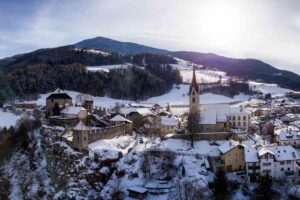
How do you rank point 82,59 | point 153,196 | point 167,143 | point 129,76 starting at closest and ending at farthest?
point 153,196 → point 167,143 → point 129,76 → point 82,59

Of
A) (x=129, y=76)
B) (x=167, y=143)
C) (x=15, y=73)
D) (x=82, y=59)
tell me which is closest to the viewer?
(x=167, y=143)

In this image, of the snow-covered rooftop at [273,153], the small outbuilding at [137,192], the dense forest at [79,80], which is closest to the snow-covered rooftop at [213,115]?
the snow-covered rooftop at [273,153]

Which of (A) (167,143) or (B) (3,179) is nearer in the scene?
(B) (3,179)

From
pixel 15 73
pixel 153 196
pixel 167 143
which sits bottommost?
pixel 153 196

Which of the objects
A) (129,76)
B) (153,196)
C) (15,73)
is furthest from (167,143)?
(129,76)

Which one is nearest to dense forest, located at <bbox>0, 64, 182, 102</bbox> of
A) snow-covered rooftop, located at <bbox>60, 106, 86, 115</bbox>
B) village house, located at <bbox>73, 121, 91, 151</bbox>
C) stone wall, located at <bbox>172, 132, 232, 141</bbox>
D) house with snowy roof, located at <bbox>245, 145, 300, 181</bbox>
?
snow-covered rooftop, located at <bbox>60, 106, 86, 115</bbox>

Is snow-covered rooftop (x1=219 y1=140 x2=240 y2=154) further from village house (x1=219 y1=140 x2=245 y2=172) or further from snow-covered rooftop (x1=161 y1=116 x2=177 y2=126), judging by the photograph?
snow-covered rooftop (x1=161 y1=116 x2=177 y2=126)

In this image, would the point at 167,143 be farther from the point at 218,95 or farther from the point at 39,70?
the point at 218,95
